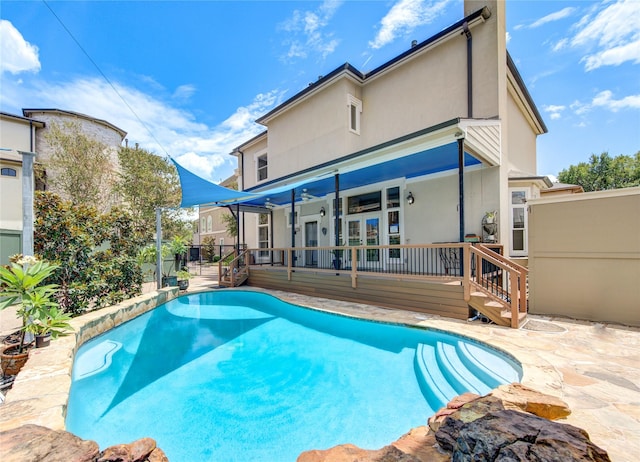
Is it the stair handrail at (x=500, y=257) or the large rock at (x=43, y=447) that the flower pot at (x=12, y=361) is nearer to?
the large rock at (x=43, y=447)

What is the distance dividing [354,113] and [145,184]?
38.4ft

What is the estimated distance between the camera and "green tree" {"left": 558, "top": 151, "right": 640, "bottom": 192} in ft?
71.8

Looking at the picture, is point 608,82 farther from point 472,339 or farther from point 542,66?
point 472,339

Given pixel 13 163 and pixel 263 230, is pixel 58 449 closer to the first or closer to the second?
pixel 263 230

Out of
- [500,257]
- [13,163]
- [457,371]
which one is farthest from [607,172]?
[13,163]

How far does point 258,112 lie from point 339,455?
13908 mm

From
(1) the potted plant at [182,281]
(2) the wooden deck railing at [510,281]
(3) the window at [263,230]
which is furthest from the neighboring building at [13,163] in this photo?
(2) the wooden deck railing at [510,281]

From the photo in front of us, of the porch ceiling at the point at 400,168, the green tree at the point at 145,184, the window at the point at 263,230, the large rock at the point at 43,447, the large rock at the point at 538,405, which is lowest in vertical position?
the large rock at the point at 538,405

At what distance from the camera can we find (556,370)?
311cm

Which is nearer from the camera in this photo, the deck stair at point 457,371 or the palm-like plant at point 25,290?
the deck stair at point 457,371

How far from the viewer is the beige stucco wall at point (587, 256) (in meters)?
4.91

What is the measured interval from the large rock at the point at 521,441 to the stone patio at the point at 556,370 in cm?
83

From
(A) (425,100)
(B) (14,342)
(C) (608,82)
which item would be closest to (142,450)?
(B) (14,342)

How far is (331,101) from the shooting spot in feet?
33.9
